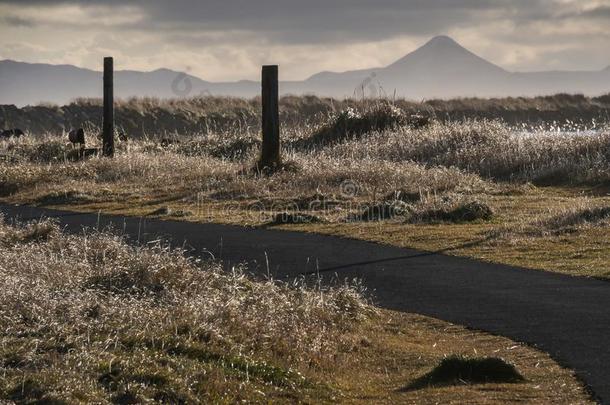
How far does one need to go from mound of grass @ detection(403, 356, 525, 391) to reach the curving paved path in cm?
62

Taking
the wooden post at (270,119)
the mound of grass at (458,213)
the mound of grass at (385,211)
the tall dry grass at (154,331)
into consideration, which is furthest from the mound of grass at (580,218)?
the wooden post at (270,119)

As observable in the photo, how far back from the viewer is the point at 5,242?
16.5 metres

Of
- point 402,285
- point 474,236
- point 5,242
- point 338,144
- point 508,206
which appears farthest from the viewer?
point 338,144

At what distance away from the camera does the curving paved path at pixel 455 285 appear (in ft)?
36.1

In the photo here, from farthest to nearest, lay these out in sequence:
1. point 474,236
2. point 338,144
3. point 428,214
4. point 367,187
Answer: point 338,144 < point 367,187 < point 428,214 < point 474,236

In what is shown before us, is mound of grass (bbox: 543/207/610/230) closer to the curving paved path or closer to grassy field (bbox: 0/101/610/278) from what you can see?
grassy field (bbox: 0/101/610/278)

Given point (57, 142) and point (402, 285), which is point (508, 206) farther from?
point (57, 142)

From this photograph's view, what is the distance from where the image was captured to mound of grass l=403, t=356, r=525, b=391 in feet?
31.4

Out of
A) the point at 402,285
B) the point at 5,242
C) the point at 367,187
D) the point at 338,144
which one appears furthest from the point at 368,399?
the point at 338,144

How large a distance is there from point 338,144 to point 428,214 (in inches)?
572

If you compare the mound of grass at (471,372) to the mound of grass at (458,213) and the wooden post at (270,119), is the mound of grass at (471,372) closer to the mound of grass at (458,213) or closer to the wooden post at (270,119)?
the mound of grass at (458,213)

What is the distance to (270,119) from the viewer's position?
29.7 m

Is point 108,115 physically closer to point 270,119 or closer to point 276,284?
point 270,119

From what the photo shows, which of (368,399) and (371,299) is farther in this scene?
(371,299)
